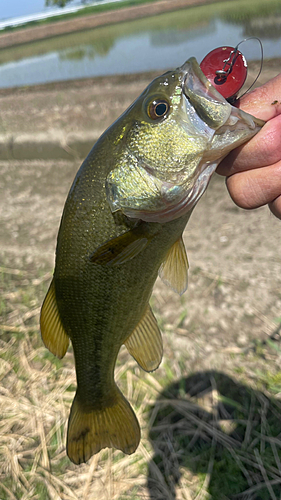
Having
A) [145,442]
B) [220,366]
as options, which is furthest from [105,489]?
[220,366]

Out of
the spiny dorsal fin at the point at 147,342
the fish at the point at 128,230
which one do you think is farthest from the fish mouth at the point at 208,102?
the spiny dorsal fin at the point at 147,342

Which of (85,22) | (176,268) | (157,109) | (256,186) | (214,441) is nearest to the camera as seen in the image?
(157,109)

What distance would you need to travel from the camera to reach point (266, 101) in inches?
48.1

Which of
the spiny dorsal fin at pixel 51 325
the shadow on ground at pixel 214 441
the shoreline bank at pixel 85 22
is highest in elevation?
the shoreline bank at pixel 85 22

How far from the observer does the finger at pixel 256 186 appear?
1280 millimetres

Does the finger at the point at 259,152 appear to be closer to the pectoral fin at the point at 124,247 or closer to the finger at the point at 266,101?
the finger at the point at 266,101

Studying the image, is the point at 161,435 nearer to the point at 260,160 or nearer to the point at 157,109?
the point at 260,160

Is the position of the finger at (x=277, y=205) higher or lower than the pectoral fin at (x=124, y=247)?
lower

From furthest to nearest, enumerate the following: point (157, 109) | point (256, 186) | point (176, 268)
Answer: point (176, 268), point (256, 186), point (157, 109)

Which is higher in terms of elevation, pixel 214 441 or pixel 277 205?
pixel 277 205

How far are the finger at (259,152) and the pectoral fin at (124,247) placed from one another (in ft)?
1.31

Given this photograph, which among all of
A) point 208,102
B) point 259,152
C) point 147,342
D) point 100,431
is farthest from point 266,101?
point 100,431

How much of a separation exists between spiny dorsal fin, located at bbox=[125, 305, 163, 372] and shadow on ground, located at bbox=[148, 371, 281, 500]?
0.89m

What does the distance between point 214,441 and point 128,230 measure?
5.10 ft
